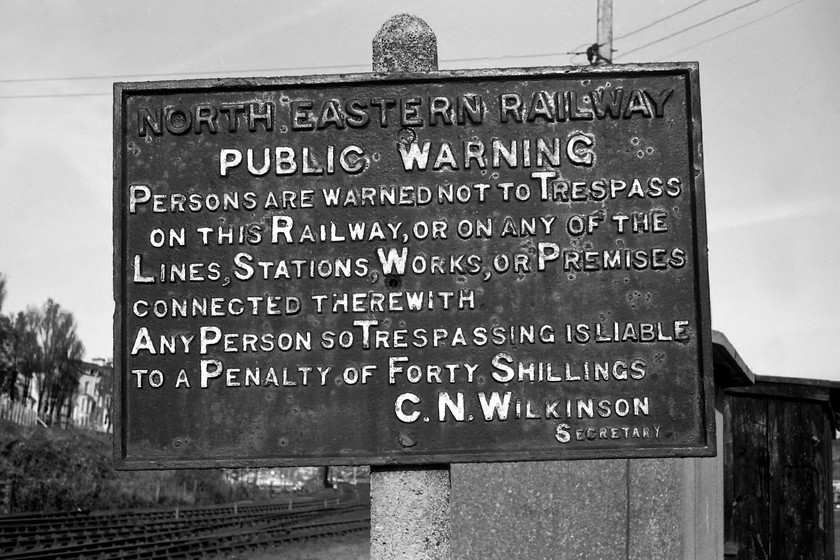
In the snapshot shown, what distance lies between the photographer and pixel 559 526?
6469 millimetres

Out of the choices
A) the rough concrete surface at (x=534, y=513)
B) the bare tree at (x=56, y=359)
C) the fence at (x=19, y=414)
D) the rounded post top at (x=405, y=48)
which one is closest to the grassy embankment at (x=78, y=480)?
the fence at (x=19, y=414)

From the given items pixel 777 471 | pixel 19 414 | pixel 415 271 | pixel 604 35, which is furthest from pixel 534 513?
pixel 19 414

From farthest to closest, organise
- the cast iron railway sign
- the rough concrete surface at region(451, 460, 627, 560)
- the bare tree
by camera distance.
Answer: the bare tree, the rough concrete surface at region(451, 460, 627, 560), the cast iron railway sign

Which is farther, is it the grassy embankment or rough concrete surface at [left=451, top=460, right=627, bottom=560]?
the grassy embankment

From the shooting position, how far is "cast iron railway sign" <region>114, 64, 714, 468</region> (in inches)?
160

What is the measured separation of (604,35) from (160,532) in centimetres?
1400

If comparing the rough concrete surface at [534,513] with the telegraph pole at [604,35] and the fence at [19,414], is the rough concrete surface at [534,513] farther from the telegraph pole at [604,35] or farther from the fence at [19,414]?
the fence at [19,414]

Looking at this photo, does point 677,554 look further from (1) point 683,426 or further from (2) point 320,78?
(2) point 320,78

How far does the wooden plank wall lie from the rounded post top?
648 cm

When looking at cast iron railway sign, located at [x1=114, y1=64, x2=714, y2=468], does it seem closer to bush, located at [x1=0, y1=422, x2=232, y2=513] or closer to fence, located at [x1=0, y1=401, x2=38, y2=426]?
bush, located at [x1=0, y1=422, x2=232, y2=513]

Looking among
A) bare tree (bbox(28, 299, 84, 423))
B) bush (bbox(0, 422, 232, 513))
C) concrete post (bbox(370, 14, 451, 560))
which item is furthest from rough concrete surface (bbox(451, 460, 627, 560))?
bare tree (bbox(28, 299, 84, 423))

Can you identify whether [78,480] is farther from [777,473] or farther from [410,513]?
[410,513]

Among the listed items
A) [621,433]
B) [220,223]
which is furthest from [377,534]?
[220,223]

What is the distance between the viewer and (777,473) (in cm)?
984
